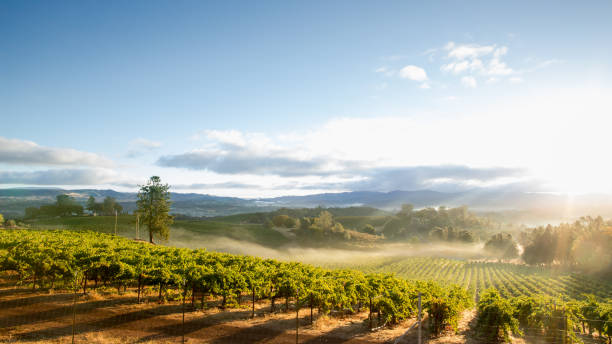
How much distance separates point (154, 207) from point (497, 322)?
57.3 meters

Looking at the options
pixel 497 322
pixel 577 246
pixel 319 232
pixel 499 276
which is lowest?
pixel 499 276

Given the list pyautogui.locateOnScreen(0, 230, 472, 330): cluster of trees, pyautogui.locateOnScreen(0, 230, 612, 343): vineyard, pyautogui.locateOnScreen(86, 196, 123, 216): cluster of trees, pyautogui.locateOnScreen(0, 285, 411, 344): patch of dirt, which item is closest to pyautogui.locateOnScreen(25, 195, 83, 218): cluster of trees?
pyautogui.locateOnScreen(86, 196, 123, 216): cluster of trees

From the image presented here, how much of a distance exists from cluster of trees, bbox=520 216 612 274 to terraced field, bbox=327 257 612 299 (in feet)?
30.1

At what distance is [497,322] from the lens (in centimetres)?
1833

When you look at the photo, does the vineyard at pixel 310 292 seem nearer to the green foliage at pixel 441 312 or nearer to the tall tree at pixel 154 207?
the green foliage at pixel 441 312

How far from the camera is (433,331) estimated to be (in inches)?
781

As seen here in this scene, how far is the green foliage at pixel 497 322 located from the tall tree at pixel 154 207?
54.6 meters

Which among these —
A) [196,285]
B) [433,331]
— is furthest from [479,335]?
[196,285]

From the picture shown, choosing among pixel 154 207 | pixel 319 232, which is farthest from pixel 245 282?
pixel 319 232

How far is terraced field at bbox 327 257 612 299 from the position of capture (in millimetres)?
61000

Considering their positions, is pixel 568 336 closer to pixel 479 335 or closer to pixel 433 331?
pixel 479 335

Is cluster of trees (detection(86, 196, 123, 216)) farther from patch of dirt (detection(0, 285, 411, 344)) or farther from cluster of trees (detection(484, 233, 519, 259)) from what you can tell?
cluster of trees (detection(484, 233, 519, 259))

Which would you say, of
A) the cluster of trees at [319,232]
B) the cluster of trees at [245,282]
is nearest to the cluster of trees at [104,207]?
the cluster of trees at [319,232]

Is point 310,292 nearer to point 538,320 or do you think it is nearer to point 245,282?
point 245,282
